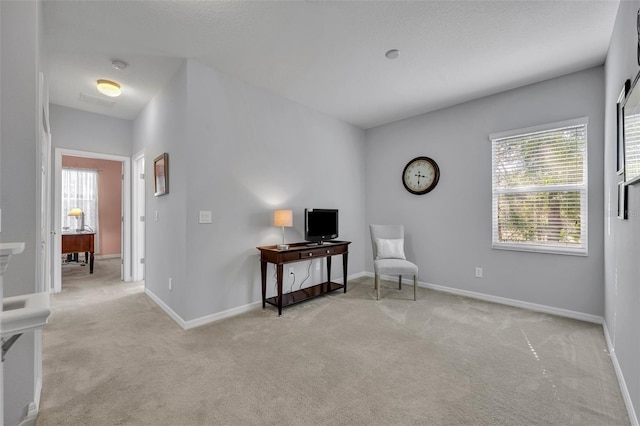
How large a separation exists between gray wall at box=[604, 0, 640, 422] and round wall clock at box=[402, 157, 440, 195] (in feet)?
5.85

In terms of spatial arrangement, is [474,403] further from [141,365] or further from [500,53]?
[500,53]

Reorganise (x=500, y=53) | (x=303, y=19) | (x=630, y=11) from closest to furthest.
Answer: (x=630, y=11) < (x=303, y=19) < (x=500, y=53)

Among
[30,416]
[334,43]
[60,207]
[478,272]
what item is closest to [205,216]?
[30,416]

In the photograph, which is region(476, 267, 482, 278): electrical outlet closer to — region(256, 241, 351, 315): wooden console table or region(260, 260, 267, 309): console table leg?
region(256, 241, 351, 315): wooden console table

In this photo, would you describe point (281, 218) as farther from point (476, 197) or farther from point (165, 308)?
point (476, 197)

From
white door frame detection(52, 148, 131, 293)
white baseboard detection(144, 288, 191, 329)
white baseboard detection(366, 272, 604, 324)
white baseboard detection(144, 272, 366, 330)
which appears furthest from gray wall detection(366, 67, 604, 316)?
white door frame detection(52, 148, 131, 293)

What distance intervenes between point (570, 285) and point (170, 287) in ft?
14.1

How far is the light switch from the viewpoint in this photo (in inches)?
115

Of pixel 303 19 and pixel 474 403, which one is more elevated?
pixel 303 19

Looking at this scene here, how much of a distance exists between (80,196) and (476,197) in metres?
8.32

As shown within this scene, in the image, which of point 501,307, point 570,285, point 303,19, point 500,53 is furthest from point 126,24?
point 570,285

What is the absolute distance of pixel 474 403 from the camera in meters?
1.71

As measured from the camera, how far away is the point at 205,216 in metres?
2.95

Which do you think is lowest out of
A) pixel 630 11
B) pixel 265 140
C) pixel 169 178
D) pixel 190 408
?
pixel 190 408
